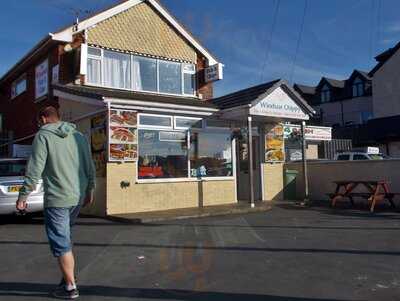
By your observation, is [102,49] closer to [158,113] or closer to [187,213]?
[158,113]

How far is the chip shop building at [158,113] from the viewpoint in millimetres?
13820

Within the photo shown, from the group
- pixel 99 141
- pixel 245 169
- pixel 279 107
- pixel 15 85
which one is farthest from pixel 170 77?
pixel 15 85

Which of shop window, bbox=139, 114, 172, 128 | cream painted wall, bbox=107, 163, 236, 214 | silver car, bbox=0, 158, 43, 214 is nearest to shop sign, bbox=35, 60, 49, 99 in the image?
shop window, bbox=139, 114, 172, 128

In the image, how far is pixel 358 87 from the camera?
5116cm

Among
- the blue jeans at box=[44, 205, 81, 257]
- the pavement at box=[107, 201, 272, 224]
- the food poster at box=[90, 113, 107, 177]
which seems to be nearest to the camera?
the blue jeans at box=[44, 205, 81, 257]

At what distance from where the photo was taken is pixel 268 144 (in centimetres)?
1745

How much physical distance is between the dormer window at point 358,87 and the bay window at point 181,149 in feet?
123

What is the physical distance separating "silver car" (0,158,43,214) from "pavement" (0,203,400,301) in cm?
45

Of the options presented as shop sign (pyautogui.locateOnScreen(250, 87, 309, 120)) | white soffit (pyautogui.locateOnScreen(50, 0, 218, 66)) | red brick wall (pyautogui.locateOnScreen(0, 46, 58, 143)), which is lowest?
shop sign (pyautogui.locateOnScreen(250, 87, 309, 120))

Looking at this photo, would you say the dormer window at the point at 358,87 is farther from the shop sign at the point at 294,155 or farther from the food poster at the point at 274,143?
the food poster at the point at 274,143

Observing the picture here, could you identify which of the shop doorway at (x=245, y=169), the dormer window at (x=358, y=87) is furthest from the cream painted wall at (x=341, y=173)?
the dormer window at (x=358, y=87)

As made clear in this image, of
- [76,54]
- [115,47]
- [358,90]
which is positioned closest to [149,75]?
[115,47]

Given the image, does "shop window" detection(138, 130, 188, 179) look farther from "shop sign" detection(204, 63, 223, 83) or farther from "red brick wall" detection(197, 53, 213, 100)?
"red brick wall" detection(197, 53, 213, 100)

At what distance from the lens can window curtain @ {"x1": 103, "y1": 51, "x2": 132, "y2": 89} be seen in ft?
58.2
